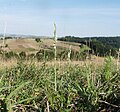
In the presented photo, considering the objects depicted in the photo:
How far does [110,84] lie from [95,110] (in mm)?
529

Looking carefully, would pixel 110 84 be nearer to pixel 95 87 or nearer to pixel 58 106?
pixel 95 87

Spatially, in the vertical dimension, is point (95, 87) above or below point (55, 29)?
below

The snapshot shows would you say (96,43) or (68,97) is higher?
(96,43)

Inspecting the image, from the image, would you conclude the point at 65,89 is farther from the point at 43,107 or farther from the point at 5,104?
the point at 5,104

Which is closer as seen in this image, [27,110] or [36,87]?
[27,110]

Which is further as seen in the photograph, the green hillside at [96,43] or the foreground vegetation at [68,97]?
the green hillside at [96,43]

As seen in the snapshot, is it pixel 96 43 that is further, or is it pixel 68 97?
pixel 96 43

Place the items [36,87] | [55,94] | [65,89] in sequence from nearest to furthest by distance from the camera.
Result: [55,94] → [65,89] → [36,87]

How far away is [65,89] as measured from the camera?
11.5 feet

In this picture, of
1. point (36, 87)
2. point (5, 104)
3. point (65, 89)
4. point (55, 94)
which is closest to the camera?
point (5, 104)

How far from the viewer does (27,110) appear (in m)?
3.10

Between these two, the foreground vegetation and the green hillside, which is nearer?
the foreground vegetation

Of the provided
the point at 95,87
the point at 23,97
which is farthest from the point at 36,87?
the point at 95,87

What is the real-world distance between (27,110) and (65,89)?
1.79 feet
